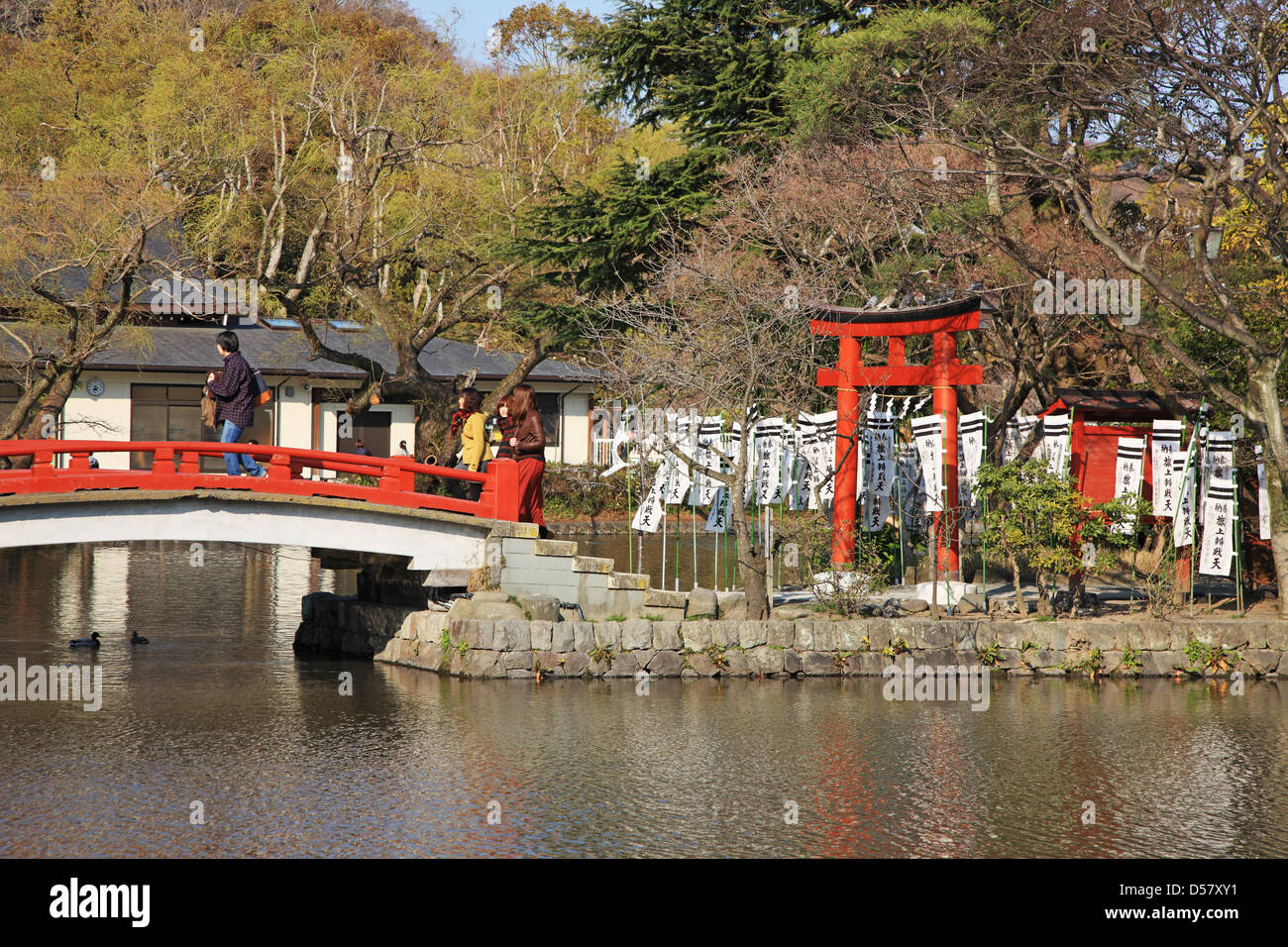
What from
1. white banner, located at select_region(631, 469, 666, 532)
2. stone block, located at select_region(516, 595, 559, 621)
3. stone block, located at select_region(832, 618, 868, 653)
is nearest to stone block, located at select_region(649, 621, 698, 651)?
stone block, located at select_region(516, 595, 559, 621)

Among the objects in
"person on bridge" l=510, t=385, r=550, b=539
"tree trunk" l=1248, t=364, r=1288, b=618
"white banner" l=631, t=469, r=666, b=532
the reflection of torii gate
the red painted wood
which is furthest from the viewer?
"white banner" l=631, t=469, r=666, b=532

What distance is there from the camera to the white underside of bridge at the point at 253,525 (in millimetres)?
16109

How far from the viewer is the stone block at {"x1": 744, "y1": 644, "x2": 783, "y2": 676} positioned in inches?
690

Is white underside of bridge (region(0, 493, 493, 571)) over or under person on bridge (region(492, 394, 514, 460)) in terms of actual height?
under

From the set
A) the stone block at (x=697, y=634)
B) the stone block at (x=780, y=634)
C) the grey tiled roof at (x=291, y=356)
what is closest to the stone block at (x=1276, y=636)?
the stone block at (x=780, y=634)

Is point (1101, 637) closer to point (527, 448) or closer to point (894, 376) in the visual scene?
point (894, 376)

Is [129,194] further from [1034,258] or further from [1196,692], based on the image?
[1196,692]

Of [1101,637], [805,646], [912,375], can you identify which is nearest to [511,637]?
[805,646]

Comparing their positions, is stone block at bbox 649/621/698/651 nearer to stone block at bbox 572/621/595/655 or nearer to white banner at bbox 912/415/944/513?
stone block at bbox 572/621/595/655

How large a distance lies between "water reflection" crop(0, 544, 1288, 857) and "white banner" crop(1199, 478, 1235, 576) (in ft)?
7.68

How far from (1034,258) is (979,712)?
29.0 ft

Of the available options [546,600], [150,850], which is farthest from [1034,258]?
[150,850]

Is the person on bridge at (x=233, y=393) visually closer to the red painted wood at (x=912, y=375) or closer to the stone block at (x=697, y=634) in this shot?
the stone block at (x=697, y=634)

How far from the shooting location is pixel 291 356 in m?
39.2
